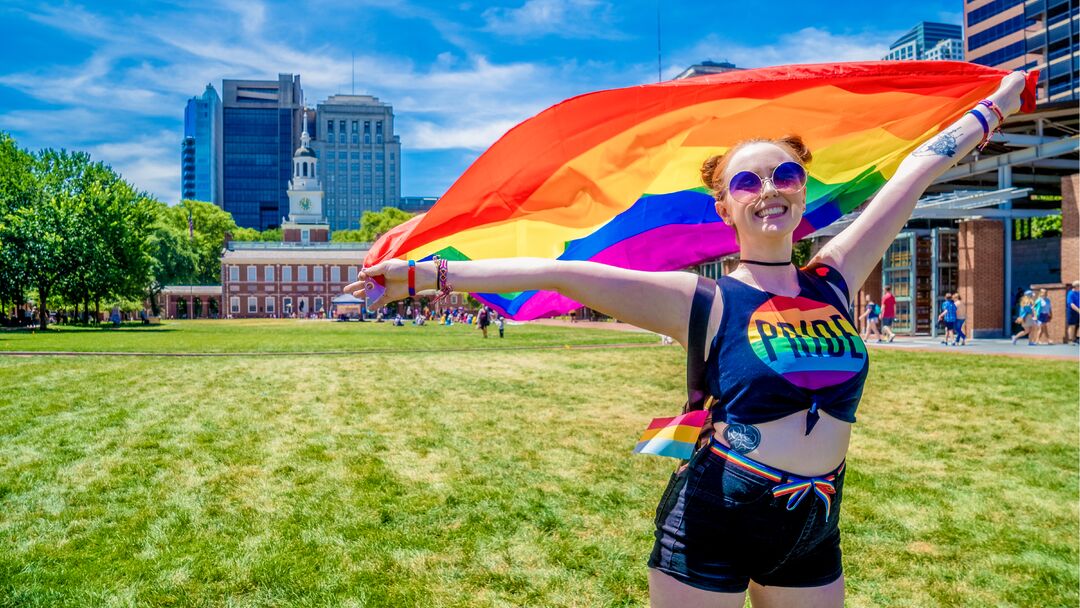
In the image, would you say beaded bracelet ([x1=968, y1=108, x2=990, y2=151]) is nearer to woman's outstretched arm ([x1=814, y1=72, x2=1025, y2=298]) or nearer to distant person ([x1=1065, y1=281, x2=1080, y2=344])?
woman's outstretched arm ([x1=814, y1=72, x2=1025, y2=298])

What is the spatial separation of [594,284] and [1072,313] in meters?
26.6

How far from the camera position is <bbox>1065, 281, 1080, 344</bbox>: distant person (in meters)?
23.2

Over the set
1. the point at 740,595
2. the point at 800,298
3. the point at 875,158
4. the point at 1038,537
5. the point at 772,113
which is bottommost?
the point at 1038,537

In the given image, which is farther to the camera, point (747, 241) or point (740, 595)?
point (747, 241)

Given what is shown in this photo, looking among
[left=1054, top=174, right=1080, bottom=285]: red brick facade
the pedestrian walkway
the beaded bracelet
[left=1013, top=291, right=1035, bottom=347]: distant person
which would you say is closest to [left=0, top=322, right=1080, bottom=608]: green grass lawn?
the beaded bracelet

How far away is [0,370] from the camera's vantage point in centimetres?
1706

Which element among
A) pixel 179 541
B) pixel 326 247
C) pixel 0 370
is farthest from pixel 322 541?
pixel 326 247

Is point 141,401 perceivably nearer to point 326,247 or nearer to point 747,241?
point 747,241

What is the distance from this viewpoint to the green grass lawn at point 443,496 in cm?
526

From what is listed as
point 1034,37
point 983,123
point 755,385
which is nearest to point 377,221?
point 1034,37

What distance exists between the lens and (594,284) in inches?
103

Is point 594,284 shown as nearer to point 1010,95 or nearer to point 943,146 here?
point 943,146

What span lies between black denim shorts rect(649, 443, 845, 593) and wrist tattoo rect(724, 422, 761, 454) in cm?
4

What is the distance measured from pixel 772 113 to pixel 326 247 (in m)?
120
